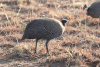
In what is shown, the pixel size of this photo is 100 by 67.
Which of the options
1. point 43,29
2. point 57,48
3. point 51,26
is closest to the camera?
point 43,29

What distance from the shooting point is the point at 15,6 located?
321 inches

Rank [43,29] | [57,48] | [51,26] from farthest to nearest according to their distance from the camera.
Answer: [57,48]
[51,26]
[43,29]

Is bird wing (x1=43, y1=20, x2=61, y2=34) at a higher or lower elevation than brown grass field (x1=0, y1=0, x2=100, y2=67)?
higher

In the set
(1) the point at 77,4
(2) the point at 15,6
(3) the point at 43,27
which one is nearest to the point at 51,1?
(1) the point at 77,4

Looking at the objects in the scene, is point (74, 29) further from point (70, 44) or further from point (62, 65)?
point (62, 65)

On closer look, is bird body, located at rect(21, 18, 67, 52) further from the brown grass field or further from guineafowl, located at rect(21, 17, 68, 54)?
the brown grass field

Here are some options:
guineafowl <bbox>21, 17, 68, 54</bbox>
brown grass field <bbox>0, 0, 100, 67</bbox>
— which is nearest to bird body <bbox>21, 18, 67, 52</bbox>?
guineafowl <bbox>21, 17, 68, 54</bbox>

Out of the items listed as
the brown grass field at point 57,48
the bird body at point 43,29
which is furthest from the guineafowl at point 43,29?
the brown grass field at point 57,48

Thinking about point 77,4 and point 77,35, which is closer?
point 77,35

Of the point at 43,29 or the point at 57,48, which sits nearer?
the point at 43,29

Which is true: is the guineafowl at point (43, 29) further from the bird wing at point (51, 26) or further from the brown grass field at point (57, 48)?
the brown grass field at point (57, 48)

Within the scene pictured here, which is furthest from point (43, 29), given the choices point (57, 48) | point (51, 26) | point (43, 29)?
point (57, 48)

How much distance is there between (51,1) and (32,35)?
6129mm

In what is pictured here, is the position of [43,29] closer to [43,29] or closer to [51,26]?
[43,29]
